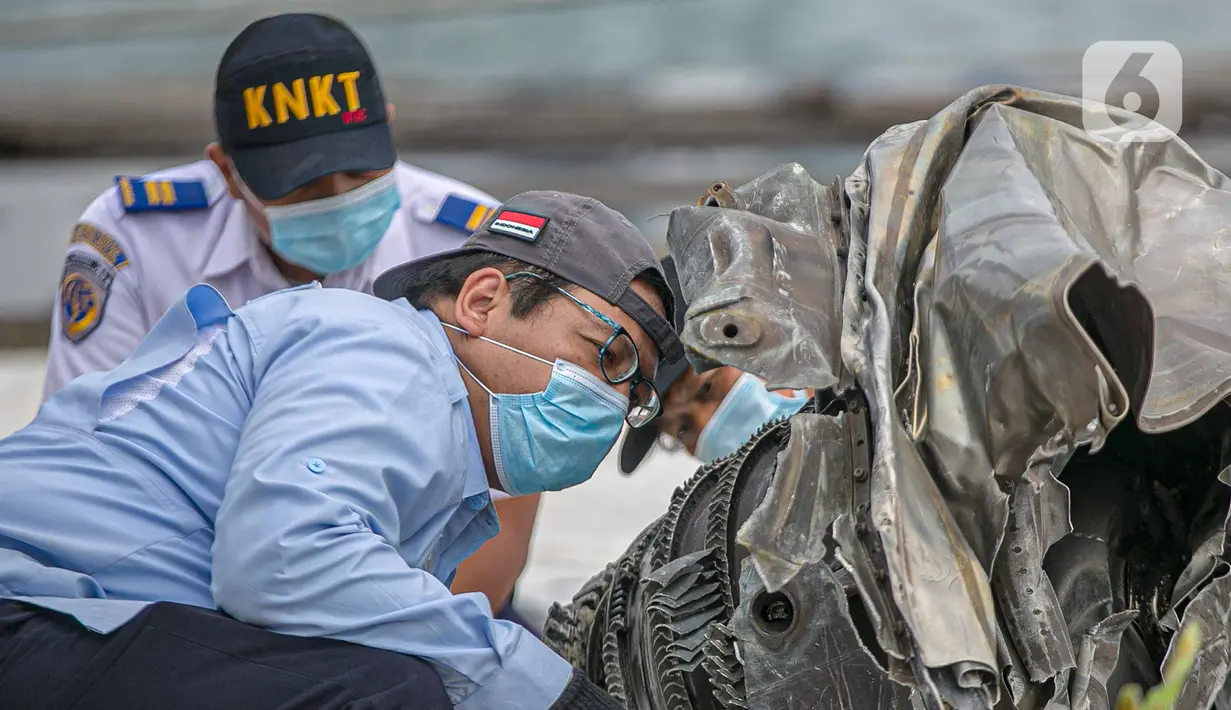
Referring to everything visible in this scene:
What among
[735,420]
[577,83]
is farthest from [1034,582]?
[577,83]

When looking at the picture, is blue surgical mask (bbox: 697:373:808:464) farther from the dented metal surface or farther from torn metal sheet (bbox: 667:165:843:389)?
the dented metal surface

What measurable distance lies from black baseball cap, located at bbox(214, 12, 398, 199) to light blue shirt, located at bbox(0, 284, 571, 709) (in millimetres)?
632

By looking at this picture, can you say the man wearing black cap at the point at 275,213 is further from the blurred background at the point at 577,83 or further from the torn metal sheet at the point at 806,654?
the blurred background at the point at 577,83

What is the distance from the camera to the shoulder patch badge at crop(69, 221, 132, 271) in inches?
89.4

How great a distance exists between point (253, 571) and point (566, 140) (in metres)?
4.17

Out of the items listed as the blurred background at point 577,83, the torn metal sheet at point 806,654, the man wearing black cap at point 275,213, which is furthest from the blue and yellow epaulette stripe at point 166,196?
the blurred background at point 577,83

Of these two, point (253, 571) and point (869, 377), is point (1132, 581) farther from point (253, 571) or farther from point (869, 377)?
point (253, 571)

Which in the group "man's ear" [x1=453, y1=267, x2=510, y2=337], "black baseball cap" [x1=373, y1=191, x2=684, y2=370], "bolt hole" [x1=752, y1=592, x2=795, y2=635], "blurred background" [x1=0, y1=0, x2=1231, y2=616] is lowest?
"blurred background" [x1=0, y1=0, x2=1231, y2=616]

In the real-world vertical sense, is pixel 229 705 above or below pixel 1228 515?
below

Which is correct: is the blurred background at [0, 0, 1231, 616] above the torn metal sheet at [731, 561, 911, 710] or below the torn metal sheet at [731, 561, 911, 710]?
below

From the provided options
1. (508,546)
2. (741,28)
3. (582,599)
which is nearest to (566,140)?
(741,28)

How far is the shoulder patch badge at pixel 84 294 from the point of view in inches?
87.4

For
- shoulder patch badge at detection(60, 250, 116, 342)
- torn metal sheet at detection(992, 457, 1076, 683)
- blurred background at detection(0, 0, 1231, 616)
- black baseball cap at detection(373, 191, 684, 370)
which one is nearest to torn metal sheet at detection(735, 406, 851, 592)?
torn metal sheet at detection(992, 457, 1076, 683)

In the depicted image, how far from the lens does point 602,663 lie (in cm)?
157
